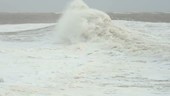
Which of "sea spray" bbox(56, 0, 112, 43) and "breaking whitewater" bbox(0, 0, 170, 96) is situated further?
"sea spray" bbox(56, 0, 112, 43)

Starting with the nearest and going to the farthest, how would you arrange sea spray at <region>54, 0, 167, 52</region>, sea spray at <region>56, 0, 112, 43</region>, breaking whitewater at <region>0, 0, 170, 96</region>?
breaking whitewater at <region>0, 0, 170, 96</region>
sea spray at <region>54, 0, 167, 52</region>
sea spray at <region>56, 0, 112, 43</region>

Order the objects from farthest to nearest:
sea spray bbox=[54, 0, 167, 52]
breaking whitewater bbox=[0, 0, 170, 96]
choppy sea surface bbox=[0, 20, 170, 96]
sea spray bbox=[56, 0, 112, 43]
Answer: sea spray bbox=[56, 0, 112, 43], sea spray bbox=[54, 0, 167, 52], breaking whitewater bbox=[0, 0, 170, 96], choppy sea surface bbox=[0, 20, 170, 96]

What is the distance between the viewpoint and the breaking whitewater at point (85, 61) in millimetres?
10047

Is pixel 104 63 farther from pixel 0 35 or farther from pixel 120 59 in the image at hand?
pixel 0 35

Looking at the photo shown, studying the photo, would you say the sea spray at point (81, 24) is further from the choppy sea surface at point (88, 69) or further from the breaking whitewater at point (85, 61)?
the choppy sea surface at point (88, 69)

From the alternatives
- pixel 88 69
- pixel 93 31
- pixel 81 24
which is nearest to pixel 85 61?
pixel 88 69

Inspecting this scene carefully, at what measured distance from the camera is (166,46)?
53.9ft

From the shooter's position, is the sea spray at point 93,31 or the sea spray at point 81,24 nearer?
the sea spray at point 93,31

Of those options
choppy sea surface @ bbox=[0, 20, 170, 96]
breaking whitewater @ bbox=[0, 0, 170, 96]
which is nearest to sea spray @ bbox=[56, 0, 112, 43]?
breaking whitewater @ bbox=[0, 0, 170, 96]

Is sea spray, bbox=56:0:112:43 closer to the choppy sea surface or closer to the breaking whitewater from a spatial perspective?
the breaking whitewater

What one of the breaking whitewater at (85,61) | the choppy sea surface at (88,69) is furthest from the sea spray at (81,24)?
the choppy sea surface at (88,69)

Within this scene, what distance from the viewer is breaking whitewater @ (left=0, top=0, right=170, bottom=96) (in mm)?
10047

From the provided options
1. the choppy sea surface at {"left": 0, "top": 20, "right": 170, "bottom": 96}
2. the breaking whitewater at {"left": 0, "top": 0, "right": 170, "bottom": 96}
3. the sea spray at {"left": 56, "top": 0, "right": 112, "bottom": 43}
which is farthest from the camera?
the sea spray at {"left": 56, "top": 0, "right": 112, "bottom": 43}

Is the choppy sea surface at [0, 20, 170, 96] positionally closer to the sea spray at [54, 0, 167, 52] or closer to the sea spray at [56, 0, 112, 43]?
the sea spray at [54, 0, 167, 52]
